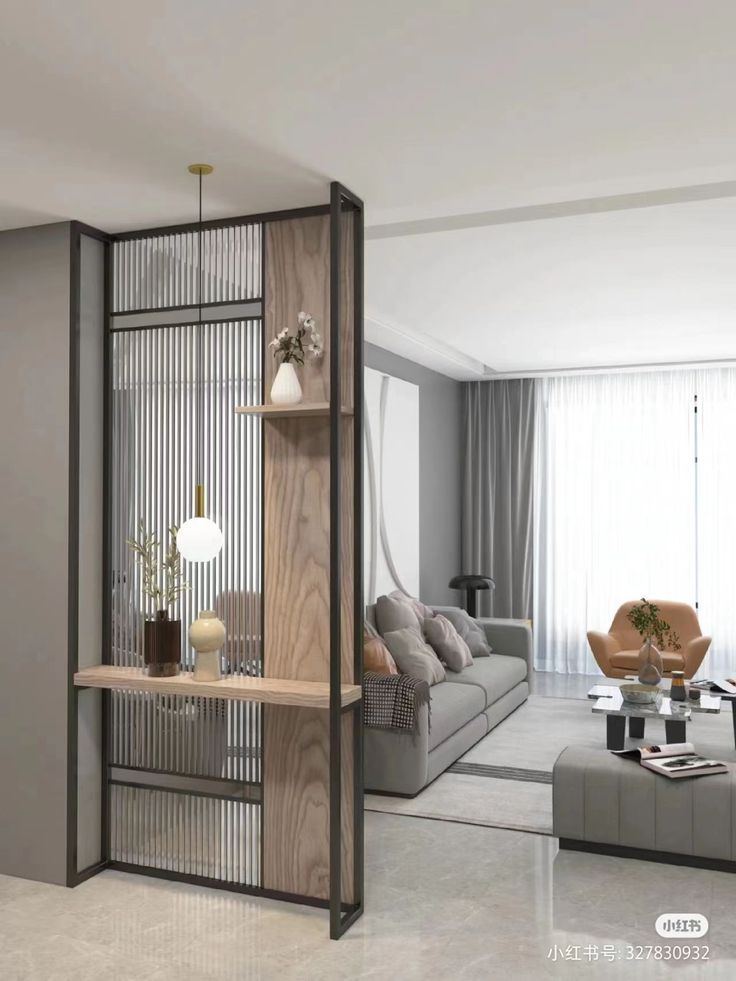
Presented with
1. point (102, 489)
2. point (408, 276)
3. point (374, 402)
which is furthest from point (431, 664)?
point (102, 489)

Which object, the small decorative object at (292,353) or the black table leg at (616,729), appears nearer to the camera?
the small decorative object at (292,353)

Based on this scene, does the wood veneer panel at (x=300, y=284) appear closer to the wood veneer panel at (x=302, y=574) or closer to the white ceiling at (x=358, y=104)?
the wood veneer panel at (x=302, y=574)

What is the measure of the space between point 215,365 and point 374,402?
315 cm

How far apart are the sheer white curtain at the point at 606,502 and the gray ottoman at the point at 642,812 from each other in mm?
4711

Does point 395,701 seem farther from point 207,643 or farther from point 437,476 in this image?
point 437,476

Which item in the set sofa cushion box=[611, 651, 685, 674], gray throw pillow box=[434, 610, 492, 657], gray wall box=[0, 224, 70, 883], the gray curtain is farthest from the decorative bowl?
the gray curtain

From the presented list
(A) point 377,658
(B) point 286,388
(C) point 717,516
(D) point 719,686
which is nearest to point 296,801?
(B) point 286,388

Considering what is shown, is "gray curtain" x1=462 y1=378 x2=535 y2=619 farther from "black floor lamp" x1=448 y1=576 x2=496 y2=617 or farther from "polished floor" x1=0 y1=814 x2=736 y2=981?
"polished floor" x1=0 y1=814 x2=736 y2=981

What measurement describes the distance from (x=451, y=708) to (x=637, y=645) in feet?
8.89

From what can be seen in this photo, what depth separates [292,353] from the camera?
354cm

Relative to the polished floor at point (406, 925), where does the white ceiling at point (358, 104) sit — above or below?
above

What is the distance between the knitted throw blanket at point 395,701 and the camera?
4.86m

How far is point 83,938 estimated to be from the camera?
324 cm

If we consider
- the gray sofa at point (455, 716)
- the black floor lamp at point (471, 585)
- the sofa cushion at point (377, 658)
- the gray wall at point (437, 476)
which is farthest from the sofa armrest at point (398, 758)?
the black floor lamp at point (471, 585)
